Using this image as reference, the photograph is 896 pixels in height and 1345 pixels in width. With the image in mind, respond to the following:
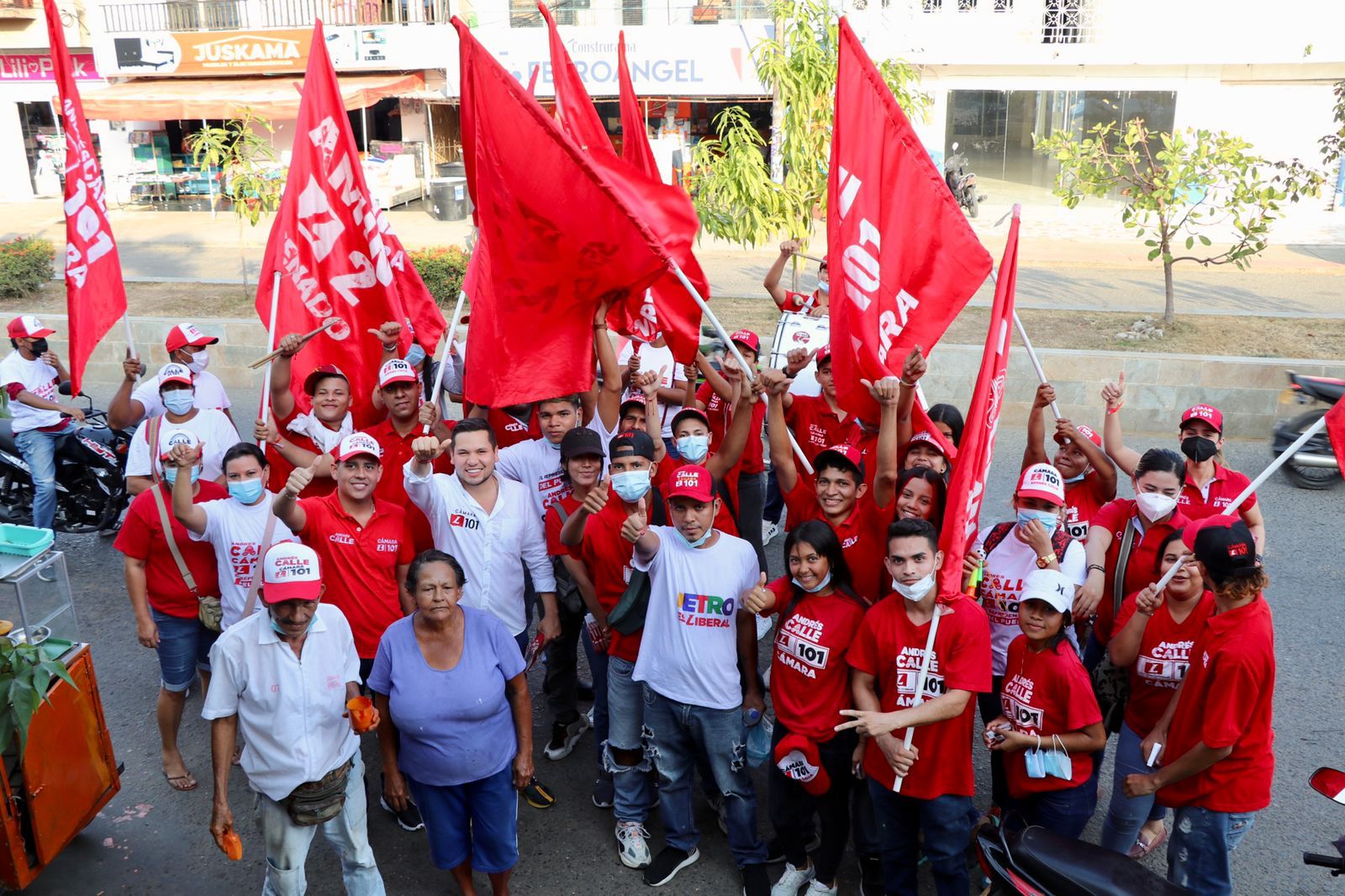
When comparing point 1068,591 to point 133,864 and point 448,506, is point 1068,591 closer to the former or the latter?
point 448,506

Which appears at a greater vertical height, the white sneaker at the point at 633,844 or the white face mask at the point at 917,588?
the white face mask at the point at 917,588

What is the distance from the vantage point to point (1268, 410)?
34.6 ft

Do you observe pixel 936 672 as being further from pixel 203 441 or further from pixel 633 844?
A: pixel 203 441

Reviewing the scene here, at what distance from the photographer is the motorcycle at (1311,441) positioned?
910 cm

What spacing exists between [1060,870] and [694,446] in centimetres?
265

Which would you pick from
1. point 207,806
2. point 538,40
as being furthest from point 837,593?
point 538,40

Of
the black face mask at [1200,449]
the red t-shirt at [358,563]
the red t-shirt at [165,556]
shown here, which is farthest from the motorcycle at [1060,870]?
the red t-shirt at [165,556]

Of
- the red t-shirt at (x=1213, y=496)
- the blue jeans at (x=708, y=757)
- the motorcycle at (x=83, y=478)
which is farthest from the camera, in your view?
the motorcycle at (x=83, y=478)

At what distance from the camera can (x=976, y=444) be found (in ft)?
13.6

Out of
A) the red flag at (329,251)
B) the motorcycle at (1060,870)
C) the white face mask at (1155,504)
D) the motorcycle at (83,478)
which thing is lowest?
the motorcycle at (83,478)

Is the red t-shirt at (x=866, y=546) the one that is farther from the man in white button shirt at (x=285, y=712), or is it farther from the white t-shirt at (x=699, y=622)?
the man in white button shirt at (x=285, y=712)

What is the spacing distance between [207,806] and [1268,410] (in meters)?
9.86

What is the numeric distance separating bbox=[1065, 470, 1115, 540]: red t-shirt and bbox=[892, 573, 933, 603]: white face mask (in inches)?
57.9

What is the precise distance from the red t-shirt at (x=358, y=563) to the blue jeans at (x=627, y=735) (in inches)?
42.2
